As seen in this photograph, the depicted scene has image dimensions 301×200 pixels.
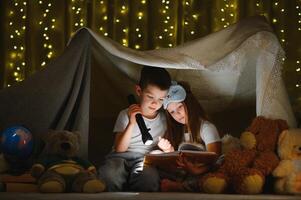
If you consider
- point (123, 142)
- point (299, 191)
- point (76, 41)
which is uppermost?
point (76, 41)

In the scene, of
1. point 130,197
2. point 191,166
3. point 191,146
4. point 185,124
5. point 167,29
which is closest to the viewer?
point 130,197

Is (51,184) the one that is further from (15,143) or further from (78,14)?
(78,14)

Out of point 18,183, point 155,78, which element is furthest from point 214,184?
point 18,183

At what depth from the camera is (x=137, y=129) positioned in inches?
96.2

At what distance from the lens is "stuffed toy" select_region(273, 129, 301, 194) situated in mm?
2070

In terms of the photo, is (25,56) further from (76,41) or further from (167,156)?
(167,156)

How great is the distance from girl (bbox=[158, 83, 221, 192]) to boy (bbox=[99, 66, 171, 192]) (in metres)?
0.04

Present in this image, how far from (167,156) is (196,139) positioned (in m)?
0.27

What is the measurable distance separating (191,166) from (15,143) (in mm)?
701

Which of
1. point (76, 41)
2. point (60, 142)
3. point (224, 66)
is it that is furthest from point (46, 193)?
point (224, 66)

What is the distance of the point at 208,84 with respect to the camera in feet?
8.59

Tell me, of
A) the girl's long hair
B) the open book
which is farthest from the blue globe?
the girl's long hair

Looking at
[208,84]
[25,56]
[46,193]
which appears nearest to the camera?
[46,193]

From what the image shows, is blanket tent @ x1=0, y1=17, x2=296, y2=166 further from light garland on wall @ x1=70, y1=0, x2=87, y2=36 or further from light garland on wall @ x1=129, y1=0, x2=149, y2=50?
light garland on wall @ x1=70, y1=0, x2=87, y2=36
